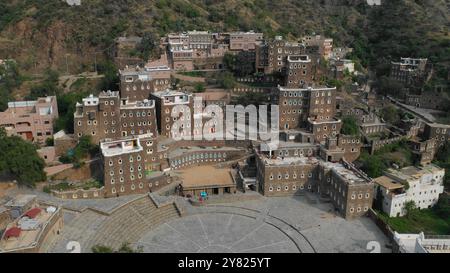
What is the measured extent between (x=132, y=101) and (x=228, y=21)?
4164 cm

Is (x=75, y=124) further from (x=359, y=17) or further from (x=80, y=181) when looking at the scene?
(x=359, y=17)

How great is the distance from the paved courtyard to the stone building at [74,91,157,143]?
12966 millimetres

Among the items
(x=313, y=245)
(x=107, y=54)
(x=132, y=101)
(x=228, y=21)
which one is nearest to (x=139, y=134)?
(x=132, y=101)

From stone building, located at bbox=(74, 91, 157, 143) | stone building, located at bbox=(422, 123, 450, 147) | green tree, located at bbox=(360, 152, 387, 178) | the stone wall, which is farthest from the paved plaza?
stone building, located at bbox=(422, 123, 450, 147)

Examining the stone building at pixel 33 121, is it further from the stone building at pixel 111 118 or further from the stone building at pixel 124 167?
the stone building at pixel 124 167

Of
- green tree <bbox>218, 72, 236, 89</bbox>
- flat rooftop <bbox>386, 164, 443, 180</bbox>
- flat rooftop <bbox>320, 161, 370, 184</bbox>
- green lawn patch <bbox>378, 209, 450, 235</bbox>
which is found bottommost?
green lawn patch <bbox>378, 209, 450, 235</bbox>

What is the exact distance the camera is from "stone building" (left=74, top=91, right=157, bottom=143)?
45906mm

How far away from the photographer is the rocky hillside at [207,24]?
7494 cm

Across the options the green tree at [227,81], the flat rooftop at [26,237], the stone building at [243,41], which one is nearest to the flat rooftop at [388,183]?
the green tree at [227,81]

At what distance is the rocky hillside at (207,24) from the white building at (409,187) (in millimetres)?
38242

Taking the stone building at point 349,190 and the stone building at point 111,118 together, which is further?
Result: the stone building at point 111,118

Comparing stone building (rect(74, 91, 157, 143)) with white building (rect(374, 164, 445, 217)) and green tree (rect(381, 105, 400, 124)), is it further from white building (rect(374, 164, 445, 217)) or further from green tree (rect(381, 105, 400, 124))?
green tree (rect(381, 105, 400, 124))

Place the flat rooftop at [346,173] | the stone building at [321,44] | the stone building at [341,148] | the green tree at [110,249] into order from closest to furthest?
1. the green tree at [110,249]
2. the flat rooftop at [346,173]
3. the stone building at [341,148]
4. the stone building at [321,44]

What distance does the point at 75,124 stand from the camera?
45.6m
